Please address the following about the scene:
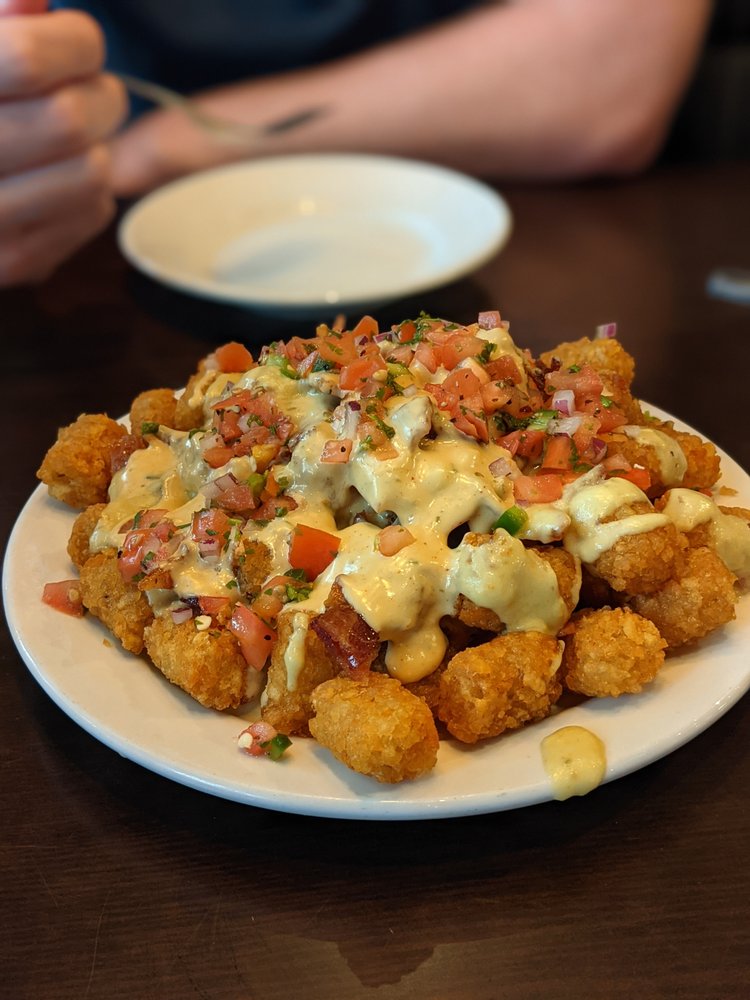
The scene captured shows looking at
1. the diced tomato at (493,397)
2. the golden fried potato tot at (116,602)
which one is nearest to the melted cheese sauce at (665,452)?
the diced tomato at (493,397)

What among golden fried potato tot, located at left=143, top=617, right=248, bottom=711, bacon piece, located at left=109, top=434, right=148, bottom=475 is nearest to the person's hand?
bacon piece, located at left=109, top=434, right=148, bottom=475

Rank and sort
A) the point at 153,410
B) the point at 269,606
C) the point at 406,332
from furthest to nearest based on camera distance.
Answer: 1. the point at 153,410
2. the point at 406,332
3. the point at 269,606

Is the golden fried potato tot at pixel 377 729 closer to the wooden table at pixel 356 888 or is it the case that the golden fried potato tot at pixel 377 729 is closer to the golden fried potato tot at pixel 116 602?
the wooden table at pixel 356 888

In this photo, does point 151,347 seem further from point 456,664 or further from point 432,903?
point 432,903

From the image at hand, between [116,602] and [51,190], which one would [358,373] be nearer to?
[116,602]

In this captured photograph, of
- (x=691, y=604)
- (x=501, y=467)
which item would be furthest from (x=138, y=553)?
(x=691, y=604)
